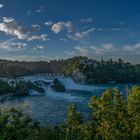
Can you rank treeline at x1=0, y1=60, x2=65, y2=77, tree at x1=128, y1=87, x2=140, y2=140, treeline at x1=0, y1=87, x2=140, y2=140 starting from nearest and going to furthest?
tree at x1=128, y1=87, x2=140, y2=140 → treeline at x1=0, y1=87, x2=140, y2=140 → treeline at x1=0, y1=60, x2=65, y2=77

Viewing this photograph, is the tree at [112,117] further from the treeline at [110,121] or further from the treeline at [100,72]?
the treeline at [100,72]

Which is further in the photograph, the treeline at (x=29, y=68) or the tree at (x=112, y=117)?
the treeline at (x=29, y=68)

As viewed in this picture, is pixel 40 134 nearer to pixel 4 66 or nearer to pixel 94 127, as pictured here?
pixel 94 127

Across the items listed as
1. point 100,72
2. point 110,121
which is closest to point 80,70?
point 100,72


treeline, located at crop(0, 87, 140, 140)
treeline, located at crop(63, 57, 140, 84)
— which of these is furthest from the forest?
treeline, located at crop(0, 87, 140, 140)

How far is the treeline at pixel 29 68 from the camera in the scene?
123 meters

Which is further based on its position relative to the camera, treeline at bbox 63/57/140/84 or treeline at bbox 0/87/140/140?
treeline at bbox 63/57/140/84

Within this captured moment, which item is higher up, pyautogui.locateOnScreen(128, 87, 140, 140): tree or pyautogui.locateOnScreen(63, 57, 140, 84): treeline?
pyautogui.locateOnScreen(63, 57, 140, 84): treeline

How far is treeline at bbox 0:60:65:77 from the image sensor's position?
403ft

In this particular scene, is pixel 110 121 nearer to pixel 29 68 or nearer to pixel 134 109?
pixel 134 109

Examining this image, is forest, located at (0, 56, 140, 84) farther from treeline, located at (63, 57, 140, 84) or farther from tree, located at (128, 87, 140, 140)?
tree, located at (128, 87, 140, 140)

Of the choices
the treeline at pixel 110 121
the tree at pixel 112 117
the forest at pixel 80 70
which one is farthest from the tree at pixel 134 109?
the forest at pixel 80 70

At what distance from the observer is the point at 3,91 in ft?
296

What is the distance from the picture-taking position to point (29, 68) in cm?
13438
